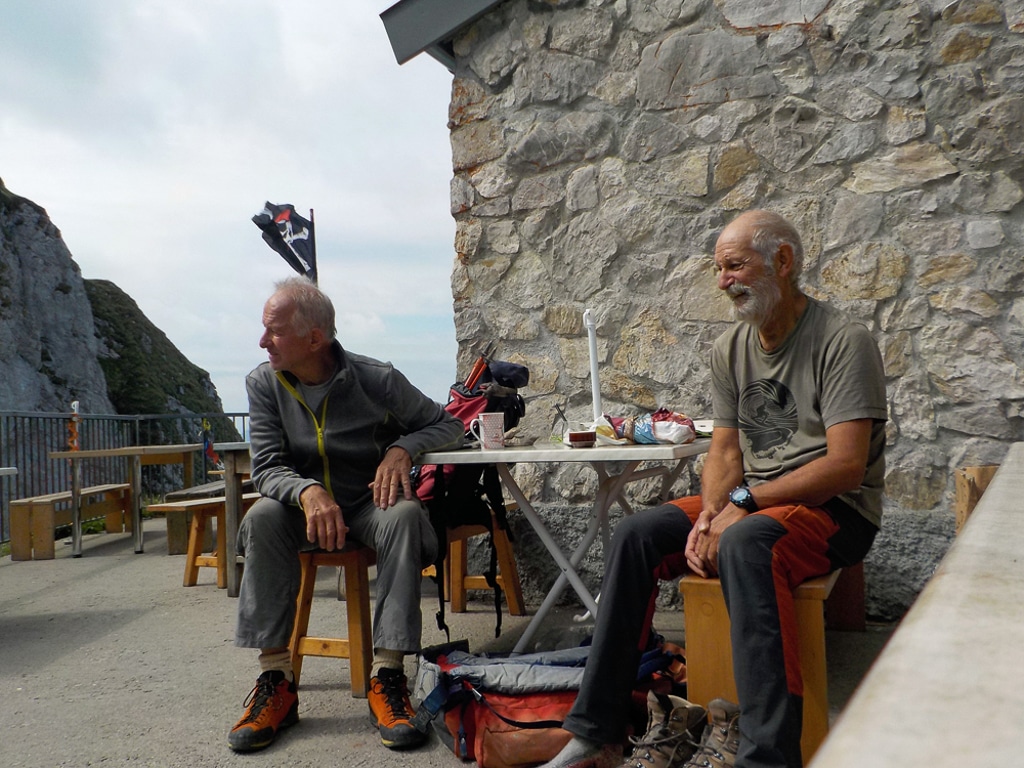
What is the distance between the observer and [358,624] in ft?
9.37

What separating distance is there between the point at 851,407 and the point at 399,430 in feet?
5.22

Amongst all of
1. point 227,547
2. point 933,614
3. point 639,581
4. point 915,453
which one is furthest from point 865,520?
point 227,547

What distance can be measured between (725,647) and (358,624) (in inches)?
50.0

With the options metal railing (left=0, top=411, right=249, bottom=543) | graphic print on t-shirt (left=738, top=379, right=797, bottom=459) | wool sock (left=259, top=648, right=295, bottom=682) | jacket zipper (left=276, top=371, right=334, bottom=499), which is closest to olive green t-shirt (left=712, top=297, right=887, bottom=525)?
graphic print on t-shirt (left=738, top=379, right=797, bottom=459)

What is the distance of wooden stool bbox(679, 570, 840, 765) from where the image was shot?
204cm

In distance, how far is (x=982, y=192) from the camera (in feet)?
11.1

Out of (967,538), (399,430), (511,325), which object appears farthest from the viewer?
(511,325)

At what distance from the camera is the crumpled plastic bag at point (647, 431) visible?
289 cm

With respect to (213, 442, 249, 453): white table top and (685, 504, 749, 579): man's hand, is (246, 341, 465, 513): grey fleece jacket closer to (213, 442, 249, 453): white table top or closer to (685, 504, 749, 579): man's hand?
(685, 504, 749, 579): man's hand

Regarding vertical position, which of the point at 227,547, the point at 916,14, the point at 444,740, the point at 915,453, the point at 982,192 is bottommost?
the point at 444,740

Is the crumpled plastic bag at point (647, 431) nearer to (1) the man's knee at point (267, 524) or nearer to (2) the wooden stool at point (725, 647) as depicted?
(2) the wooden stool at point (725, 647)

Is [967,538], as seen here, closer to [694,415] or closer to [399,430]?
[399,430]

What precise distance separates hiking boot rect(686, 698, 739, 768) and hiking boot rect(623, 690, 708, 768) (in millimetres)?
38

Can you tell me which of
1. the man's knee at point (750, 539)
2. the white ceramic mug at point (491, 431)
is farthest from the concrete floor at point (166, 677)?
the man's knee at point (750, 539)
